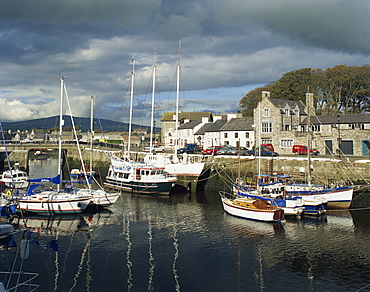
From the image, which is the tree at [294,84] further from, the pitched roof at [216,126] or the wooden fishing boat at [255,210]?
the wooden fishing boat at [255,210]

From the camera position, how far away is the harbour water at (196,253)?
17.1 meters

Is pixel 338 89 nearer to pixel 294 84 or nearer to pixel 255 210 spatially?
pixel 294 84

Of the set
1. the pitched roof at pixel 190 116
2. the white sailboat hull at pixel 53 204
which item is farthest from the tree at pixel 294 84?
the white sailboat hull at pixel 53 204

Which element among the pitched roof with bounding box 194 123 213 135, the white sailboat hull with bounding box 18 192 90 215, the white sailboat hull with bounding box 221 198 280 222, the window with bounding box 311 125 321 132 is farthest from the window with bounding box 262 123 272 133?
the white sailboat hull with bounding box 18 192 90 215

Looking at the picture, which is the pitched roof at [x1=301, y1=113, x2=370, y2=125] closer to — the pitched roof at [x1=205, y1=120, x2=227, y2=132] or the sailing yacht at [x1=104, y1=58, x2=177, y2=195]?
the pitched roof at [x1=205, y1=120, x2=227, y2=132]

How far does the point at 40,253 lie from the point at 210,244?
11108 millimetres

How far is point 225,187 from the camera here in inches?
1716

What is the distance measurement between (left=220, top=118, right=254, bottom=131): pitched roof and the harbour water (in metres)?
34.0

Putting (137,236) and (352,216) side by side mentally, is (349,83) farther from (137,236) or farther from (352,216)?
(137,236)

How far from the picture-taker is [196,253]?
21.0 metres

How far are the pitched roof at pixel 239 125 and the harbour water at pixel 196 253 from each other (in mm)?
33992

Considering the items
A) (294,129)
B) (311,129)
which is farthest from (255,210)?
(294,129)

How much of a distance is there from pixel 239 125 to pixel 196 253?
4688 cm

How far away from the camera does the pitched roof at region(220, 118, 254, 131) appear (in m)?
63.7
